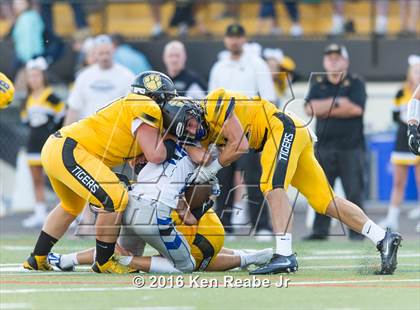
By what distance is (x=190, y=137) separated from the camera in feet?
26.9

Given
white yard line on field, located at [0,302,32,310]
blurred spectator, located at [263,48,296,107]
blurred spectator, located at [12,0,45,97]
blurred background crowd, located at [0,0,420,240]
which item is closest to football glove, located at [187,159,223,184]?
white yard line on field, located at [0,302,32,310]

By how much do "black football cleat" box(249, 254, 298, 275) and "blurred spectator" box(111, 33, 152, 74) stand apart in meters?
6.88

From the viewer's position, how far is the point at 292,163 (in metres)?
8.36

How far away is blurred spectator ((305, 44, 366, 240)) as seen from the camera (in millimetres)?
11883

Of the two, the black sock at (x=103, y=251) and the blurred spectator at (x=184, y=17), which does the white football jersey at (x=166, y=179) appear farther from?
the blurred spectator at (x=184, y=17)

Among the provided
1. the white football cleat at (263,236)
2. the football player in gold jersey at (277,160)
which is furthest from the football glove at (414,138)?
the white football cleat at (263,236)

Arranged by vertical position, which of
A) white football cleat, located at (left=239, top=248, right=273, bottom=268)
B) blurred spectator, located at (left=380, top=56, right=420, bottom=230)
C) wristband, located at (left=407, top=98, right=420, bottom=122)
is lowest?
blurred spectator, located at (left=380, top=56, right=420, bottom=230)

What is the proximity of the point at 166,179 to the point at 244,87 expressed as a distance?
4244 mm

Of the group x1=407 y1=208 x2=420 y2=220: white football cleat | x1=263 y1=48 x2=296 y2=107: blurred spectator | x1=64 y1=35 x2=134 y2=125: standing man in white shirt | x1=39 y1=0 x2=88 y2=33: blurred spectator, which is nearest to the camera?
x1=64 y1=35 x2=134 y2=125: standing man in white shirt

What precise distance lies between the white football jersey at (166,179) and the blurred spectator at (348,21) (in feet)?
26.7

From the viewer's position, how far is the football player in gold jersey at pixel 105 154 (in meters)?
7.93

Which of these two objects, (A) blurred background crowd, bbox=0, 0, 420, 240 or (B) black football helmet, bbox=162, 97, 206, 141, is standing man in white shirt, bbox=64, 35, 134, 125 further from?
(B) black football helmet, bbox=162, 97, 206, 141

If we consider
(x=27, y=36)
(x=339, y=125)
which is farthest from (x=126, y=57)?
(x=339, y=125)

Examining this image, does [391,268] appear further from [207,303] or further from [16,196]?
[16,196]
